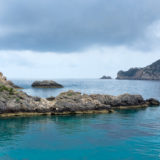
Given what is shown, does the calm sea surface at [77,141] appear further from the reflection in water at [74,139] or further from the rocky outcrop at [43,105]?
the rocky outcrop at [43,105]

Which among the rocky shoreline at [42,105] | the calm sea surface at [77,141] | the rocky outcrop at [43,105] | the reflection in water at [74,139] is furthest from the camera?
the rocky outcrop at [43,105]

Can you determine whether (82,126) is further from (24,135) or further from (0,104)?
(0,104)

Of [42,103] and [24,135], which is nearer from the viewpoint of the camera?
[24,135]

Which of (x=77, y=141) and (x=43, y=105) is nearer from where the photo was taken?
(x=77, y=141)

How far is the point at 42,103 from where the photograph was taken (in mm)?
51094

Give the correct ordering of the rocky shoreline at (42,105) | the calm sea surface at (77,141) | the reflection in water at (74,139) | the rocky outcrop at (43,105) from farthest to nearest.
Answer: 1. the rocky outcrop at (43,105)
2. the rocky shoreline at (42,105)
3. the reflection in water at (74,139)
4. the calm sea surface at (77,141)

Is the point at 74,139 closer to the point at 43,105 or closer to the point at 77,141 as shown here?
the point at 77,141

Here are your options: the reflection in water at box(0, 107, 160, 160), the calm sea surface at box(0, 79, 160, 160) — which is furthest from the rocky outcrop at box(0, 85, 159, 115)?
the calm sea surface at box(0, 79, 160, 160)

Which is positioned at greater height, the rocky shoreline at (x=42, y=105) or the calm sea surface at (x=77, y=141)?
the rocky shoreline at (x=42, y=105)

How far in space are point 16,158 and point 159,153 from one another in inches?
684

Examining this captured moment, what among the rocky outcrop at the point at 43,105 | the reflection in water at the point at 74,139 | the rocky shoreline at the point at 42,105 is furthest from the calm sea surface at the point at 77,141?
the rocky outcrop at the point at 43,105

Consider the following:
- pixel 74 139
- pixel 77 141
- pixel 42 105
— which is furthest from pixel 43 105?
pixel 77 141

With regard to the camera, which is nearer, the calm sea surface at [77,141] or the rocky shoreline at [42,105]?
the calm sea surface at [77,141]

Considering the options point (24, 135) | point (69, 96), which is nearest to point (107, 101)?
point (69, 96)
